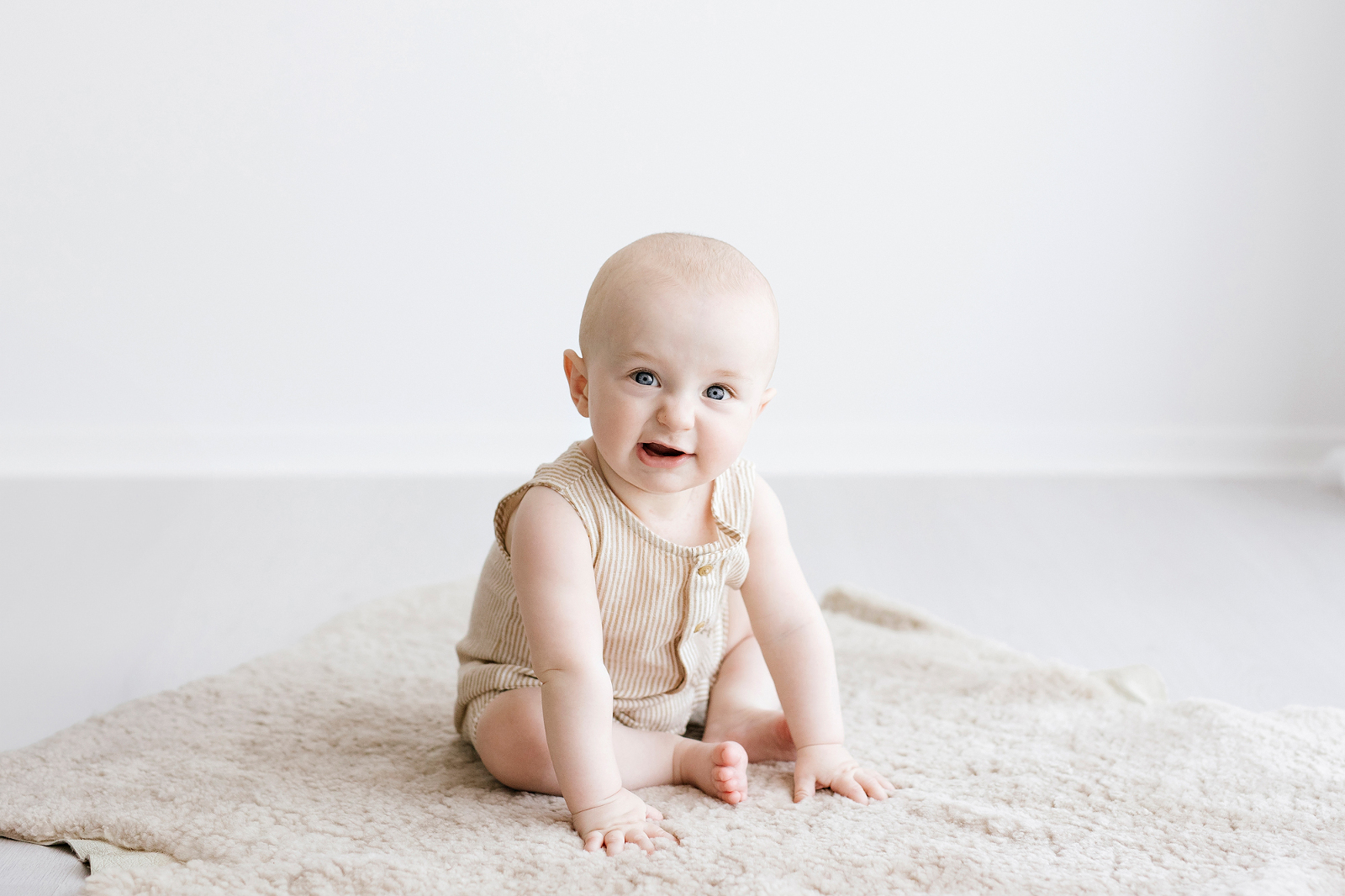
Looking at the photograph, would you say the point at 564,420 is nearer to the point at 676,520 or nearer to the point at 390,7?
the point at 390,7

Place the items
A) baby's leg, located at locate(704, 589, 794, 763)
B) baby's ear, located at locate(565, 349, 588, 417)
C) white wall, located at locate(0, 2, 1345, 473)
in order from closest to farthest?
1. baby's ear, located at locate(565, 349, 588, 417)
2. baby's leg, located at locate(704, 589, 794, 763)
3. white wall, located at locate(0, 2, 1345, 473)

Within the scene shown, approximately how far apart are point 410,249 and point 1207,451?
1737 mm

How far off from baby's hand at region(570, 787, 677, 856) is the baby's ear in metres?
0.30

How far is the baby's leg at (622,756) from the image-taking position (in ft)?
3.19

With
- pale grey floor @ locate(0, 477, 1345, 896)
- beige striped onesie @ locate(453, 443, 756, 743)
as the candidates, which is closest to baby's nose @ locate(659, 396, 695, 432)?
beige striped onesie @ locate(453, 443, 756, 743)

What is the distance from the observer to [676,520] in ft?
3.27

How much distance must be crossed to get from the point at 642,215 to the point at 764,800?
168cm

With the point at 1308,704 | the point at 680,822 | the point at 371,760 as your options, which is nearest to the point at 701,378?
the point at 680,822

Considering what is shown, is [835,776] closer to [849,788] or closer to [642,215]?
[849,788]

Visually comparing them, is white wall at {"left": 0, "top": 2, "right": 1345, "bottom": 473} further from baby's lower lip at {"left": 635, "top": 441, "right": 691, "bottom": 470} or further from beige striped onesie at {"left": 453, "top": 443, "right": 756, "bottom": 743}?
baby's lower lip at {"left": 635, "top": 441, "right": 691, "bottom": 470}

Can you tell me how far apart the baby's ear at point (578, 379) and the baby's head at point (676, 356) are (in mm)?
22

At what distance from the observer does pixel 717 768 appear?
971 mm

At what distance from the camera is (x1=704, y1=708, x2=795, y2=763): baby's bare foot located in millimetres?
1055

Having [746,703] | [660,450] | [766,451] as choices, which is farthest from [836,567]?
[660,450]
